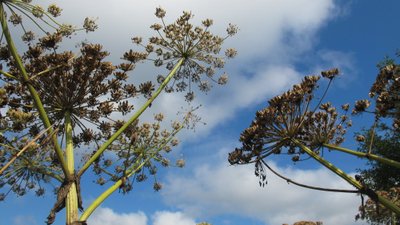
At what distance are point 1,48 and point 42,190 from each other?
5.58 meters

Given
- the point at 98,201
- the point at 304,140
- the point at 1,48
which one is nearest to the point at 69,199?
the point at 98,201

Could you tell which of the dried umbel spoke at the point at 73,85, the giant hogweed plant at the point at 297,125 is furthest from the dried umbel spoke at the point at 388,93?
the dried umbel spoke at the point at 73,85

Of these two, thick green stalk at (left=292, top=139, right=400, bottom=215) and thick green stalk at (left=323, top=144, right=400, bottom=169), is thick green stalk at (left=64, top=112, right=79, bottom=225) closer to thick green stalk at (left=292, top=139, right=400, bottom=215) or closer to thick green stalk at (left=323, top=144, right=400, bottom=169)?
thick green stalk at (left=292, top=139, right=400, bottom=215)

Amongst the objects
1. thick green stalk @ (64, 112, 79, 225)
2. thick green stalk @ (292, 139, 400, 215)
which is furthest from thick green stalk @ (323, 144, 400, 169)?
thick green stalk @ (64, 112, 79, 225)

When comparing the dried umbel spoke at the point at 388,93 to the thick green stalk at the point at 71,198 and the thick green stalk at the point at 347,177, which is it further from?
the thick green stalk at the point at 71,198

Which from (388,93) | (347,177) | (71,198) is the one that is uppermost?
(388,93)

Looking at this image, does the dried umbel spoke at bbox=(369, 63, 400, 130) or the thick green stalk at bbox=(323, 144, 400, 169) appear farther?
the dried umbel spoke at bbox=(369, 63, 400, 130)

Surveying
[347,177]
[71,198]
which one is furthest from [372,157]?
[71,198]

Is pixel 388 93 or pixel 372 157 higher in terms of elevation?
pixel 388 93

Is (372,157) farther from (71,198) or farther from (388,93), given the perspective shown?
(71,198)

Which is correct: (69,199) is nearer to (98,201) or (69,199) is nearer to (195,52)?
(98,201)

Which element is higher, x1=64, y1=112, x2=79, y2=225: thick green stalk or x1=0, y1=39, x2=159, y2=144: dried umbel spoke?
x1=0, y1=39, x2=159, y2=144: dried umbel spoke

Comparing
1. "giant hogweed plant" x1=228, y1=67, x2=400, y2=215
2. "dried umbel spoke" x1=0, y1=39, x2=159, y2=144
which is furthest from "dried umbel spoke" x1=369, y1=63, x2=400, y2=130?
"dried umbel spoke" x1=0, y1=39, x2=159, y2=144

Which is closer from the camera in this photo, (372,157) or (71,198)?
(71,198)
